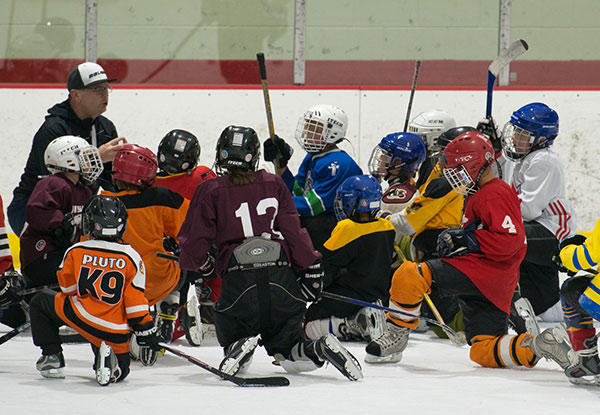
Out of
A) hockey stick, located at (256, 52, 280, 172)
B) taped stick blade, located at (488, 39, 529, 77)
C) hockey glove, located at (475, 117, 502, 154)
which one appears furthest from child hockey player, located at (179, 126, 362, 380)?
taped stick blade, located at (488, 39, 529, 77)

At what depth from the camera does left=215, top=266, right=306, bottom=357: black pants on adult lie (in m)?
3.78

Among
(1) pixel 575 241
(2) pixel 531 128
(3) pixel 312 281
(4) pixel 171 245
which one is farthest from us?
(2) pixel 531 128

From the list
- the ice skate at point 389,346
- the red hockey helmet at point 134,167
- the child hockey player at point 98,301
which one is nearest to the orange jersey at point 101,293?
the child hockey player at point 98,301

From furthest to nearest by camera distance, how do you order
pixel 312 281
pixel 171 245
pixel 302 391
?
pixel 171 245
pixel 312 281
pixel 302 391

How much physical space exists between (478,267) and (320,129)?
1652mm

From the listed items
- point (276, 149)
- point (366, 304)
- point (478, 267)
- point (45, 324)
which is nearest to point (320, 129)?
point (276, 149)

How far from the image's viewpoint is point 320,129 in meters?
5.43

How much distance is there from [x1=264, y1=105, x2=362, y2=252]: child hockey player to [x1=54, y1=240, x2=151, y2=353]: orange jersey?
175 centimetres

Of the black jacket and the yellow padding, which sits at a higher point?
the black jacket

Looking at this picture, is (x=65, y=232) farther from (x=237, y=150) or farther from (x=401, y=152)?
(x=401, y=152)

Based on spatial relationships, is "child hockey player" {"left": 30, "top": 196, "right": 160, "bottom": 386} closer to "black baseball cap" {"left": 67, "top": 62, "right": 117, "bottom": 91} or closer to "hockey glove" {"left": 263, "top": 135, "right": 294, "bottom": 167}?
"hockey glove" {"left": 263, "top": 135, "right": 294, "bottom": 167}

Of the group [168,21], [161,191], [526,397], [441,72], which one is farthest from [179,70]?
[526,397]

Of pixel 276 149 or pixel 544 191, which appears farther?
pixel 276 149

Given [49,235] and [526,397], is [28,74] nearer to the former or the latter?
[49,235]
